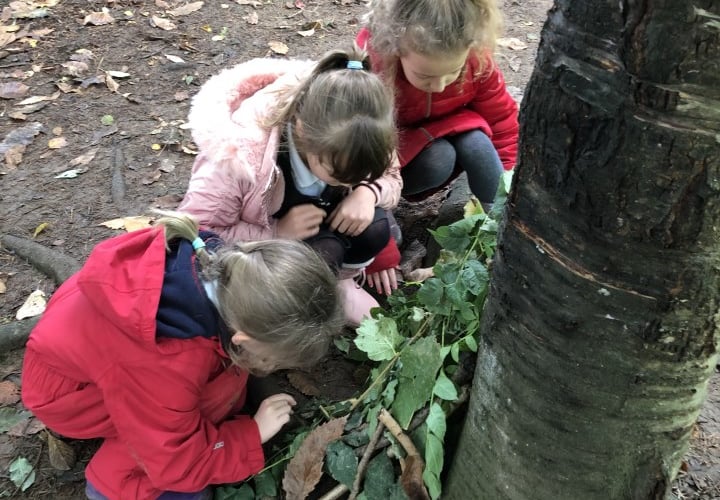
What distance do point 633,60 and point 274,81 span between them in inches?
67.8

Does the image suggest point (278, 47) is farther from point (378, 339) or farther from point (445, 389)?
point (445, 389)

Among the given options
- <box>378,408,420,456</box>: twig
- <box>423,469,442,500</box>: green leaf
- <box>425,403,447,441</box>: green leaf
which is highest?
<box>425,403,447,441</box>: green leaf

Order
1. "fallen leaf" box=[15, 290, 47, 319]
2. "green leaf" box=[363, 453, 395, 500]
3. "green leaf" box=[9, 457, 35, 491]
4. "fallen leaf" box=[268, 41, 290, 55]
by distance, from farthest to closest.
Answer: "fallen leaf" box=[268, 41, 290, 55] → "fallen leaf" box=[15, 290, 47, 319] → "green leaf" box=[9, 457, 35, 491] → "green leaf" box=[363, 453, 395, 500]

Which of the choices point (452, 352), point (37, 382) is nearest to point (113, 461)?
point (37, 382)

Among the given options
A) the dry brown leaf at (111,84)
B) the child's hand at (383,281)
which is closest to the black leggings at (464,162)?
the child's hand at (383,281)

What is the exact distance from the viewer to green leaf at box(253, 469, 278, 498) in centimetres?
199

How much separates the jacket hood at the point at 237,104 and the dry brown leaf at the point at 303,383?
0.85 metres

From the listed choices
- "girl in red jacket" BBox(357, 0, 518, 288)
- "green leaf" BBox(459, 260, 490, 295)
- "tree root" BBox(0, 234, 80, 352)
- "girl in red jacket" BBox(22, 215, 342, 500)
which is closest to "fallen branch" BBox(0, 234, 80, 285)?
"tree root" BBox(0, 234, 80, 352)

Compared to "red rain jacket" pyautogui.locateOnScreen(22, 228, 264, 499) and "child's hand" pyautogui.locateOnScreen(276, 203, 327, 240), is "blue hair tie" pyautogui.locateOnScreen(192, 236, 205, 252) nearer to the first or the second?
"red rain jacket" pyautogui.locateOnScreen(22, 228, 264, 499)

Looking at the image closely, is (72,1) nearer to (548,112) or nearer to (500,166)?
(500,166)

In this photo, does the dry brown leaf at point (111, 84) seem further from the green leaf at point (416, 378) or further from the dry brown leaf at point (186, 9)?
the green leaf at point (416, 378)

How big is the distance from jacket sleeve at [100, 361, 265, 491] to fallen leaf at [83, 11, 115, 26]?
367 centimetres

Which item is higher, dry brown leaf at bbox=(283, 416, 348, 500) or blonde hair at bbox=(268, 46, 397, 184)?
blonde hair at bbox=(268, 46, 397, 184)

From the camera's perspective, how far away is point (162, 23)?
15.3ft
